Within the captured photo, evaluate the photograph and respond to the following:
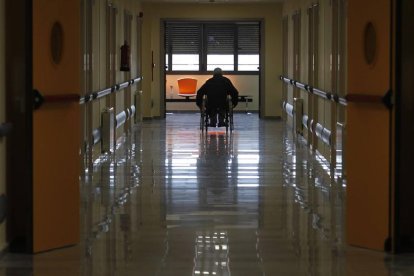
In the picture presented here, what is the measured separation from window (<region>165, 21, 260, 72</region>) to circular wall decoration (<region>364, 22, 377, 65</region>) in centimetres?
1894

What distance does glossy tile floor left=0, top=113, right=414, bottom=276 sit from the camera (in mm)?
6160

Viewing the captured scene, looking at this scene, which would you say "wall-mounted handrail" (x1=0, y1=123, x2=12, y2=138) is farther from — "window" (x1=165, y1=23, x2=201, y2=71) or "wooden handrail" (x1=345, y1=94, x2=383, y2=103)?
"window" (x1=165, y1=23, x2=201, y2=71)

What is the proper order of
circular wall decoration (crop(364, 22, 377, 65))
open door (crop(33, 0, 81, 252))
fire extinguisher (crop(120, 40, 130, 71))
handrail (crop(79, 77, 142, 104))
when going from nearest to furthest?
open door (crop(33, 0, 81, 252))
circular wall decoration (crop(364, 22, 377, 65))
handrail (crop(79, 77, 142, 104))
fire extinguisher (crop(120, 40, 130, 71))

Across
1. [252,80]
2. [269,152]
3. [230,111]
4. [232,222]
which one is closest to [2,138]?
[232,222]

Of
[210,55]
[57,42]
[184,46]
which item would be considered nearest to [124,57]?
[184,46]

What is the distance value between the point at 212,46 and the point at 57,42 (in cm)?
1914

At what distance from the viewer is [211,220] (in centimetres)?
805

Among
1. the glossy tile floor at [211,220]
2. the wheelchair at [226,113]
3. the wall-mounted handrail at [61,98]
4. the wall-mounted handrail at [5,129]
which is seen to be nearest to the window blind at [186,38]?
the wheelchair at [226,113]

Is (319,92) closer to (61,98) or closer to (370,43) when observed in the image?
(370,43)

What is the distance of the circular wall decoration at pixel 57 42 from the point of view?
6.76 metres

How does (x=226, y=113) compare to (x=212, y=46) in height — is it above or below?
below

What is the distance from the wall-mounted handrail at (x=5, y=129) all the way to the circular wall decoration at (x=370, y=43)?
2512 mm

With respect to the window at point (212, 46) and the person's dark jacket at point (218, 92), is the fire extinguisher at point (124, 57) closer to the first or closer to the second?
the person's dark jacket at point (218, 92)

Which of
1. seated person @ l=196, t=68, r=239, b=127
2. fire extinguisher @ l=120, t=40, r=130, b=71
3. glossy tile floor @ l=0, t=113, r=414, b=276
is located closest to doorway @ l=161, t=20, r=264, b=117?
seated person @ l=196, t=68, r=239, b=127
